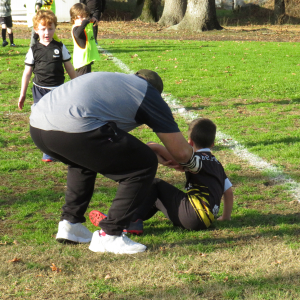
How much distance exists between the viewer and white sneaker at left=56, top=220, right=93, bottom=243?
10.9 feet

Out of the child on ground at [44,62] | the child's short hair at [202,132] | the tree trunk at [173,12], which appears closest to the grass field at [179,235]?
the child's short hair at [202,132]

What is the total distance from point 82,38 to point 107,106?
4761 millimetres

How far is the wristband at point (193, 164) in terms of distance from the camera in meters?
3.18

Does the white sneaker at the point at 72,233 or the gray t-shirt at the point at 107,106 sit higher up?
the gray t-shirt at the point at 107,106

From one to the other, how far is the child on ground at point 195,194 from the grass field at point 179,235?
0.12 metres

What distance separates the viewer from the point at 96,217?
366 cm

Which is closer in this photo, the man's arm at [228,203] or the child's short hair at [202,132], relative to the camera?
the child's short hair at [202,132]

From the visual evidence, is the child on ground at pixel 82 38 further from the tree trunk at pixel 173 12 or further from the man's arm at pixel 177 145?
the tree trunk at pixel 173 12

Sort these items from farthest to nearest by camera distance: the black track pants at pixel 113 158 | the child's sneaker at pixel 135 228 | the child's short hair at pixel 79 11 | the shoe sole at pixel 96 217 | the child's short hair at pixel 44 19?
the child's short hair at pixel 79 11 → the child's short hair at pixel 44 19 → the shoe sole at pixel 96 217 → the child's sneaker at pixel 135 228 → the black track pants at pixel 113 158

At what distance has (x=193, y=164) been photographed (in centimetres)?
322

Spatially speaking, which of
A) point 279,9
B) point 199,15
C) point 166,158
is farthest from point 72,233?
point 279,9

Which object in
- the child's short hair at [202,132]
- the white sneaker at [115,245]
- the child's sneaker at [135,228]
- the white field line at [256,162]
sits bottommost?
the white field line at [256,162]

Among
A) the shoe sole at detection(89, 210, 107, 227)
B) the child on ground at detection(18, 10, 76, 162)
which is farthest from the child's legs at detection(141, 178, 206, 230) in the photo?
the child on ground at detection(18, 10, 76, 162)

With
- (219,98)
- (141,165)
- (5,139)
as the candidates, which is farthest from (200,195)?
(219,98)
